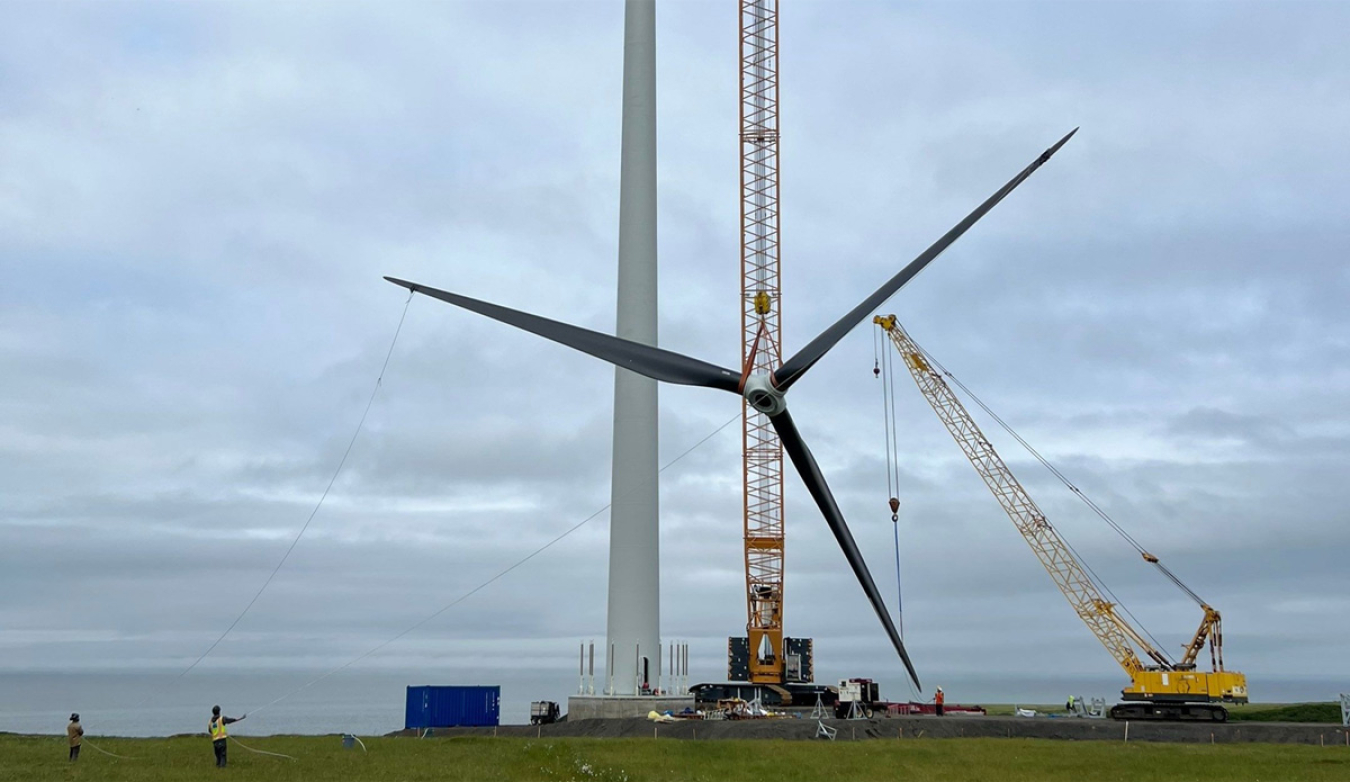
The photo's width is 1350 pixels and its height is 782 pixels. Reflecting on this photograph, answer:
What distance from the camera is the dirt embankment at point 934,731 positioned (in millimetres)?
49438

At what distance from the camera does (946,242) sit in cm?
3125

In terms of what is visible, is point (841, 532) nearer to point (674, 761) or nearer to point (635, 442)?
point (674, 761)

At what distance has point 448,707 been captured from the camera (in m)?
61.8

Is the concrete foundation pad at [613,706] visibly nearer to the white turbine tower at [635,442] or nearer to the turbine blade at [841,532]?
the white turbine tower at [635,442]

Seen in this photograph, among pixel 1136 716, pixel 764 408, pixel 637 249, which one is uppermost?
pixel 637 249

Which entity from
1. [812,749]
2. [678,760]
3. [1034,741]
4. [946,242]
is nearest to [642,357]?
[946,242]

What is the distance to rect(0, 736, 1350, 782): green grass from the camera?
33.3m

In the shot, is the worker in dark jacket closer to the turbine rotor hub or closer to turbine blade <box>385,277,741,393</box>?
turbine blade <box>385,277,741,393</box>

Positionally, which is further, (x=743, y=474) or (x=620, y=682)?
(x=743, y=474)

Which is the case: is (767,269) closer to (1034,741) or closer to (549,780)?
(1034,741)

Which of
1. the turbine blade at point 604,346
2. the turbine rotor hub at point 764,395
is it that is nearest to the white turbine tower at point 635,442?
the turbine blade at point 604,346

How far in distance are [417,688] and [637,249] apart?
90.7 ft

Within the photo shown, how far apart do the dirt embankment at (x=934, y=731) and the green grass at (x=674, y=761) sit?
3.19 m

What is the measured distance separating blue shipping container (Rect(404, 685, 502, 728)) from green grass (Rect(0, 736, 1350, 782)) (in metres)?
13.1
